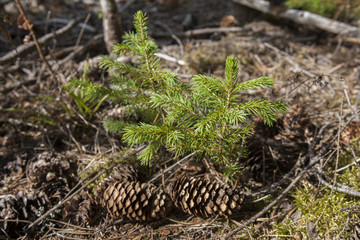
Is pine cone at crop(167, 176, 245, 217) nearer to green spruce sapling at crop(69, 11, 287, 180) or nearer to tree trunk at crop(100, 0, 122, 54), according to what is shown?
green spruce sapling at crop(69, 11, 287, 180)

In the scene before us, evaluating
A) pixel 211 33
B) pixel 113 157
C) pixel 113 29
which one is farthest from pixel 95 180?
pixel 211 33

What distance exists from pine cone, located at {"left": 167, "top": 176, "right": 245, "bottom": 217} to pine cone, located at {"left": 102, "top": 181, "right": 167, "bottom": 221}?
13cm

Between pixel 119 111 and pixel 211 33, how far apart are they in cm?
257

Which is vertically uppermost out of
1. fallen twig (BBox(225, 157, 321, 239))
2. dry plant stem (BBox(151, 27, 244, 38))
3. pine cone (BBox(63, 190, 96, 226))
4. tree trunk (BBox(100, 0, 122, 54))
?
tree trunk (BBox(100, 0, 122, 54))

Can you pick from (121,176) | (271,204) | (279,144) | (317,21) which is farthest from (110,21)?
(317,21)

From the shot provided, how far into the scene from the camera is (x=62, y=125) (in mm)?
2701

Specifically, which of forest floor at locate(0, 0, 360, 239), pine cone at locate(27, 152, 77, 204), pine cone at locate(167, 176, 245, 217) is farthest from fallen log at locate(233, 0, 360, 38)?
pine cone at locate(27, 152, 77, 204)

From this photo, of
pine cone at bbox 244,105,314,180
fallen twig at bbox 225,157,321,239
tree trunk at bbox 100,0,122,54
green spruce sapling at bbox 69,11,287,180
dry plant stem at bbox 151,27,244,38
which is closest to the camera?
green spruce sapling at bbox 69,11,287,180

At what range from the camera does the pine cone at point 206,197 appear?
1.74 meters

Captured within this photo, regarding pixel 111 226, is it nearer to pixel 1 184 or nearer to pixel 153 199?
pixel 153 199

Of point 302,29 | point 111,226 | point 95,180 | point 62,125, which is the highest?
point 302,29

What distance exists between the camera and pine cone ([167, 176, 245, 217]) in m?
1.74

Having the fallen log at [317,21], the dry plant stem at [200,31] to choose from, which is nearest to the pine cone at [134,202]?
the dry plant stem at [200,31]

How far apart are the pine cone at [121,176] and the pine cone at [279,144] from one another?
925 millimetres
